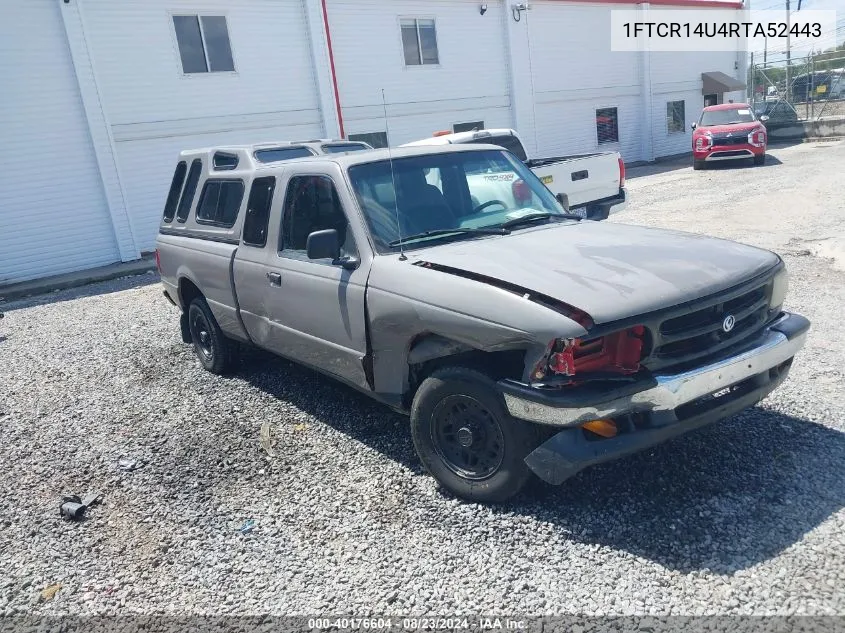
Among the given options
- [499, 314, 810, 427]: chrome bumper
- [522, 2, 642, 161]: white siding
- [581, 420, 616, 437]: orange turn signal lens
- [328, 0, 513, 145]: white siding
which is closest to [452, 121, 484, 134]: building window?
[328, 0, 513, 145]: white siding

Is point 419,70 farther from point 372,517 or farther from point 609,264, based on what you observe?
point 372,517

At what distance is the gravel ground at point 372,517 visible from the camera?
2.98 meters

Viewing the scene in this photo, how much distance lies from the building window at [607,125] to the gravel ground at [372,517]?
20.8m

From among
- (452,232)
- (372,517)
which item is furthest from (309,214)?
(372,517)

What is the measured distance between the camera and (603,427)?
10.4 feet

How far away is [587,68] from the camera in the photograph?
24484 mm

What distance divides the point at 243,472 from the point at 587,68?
23600 millimetres

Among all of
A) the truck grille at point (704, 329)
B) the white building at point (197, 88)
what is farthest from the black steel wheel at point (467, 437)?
the white building at point (197, 88)

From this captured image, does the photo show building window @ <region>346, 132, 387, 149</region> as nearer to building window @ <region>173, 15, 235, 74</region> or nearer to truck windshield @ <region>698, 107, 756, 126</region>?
building window @ <region>173, 15, 235, 74</region>

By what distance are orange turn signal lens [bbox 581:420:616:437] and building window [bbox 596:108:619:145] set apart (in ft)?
78.4

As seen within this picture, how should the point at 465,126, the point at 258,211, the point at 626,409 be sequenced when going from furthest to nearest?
the point at 465,126, the point at 258,211, the point at 626,409

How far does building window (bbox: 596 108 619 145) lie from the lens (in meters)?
25.2

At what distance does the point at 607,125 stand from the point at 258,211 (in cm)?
2296

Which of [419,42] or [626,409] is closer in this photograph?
[626,409]
